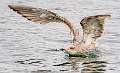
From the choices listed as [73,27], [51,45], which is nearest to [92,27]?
[73,27]

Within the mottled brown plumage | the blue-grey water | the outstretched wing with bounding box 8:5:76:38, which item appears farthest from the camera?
the outstretched wing with bounding box 8:5:76:38

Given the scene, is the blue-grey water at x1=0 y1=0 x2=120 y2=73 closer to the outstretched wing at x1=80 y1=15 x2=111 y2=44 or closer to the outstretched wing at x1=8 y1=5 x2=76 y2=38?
the outstretched wing at x1=80 y1=15 x2=111 y2=44

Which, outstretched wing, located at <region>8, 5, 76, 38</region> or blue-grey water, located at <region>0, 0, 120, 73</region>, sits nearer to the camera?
blue-grey water, located at <region>0, 0, 120, 73</region>

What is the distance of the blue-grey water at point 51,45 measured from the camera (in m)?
16.3

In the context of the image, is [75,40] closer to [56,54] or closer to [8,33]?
[56,54]

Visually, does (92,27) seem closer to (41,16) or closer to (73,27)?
(73,27)

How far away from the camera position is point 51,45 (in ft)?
61.4

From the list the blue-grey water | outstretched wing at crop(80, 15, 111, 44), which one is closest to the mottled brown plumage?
outstretched wing at crop(80, 15, 111, 44)

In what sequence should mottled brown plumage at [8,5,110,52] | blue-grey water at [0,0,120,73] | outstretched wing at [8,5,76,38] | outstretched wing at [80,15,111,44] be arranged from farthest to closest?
outstretched wing at [8,5,76,38] < mottled brown plumage at [8,5,110,52] < outstretched wing at [80,15,111,44] < blue-grey water at [0,0,120,73]

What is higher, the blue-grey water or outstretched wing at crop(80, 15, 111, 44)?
outstretched wing at crop(80, 15, 111, 44)

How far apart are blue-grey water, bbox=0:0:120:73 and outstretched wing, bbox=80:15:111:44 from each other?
1.82ft

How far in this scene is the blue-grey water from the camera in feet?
→ 53.4

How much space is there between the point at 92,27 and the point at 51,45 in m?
1.68

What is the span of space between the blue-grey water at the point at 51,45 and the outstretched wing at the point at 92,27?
55 cm
